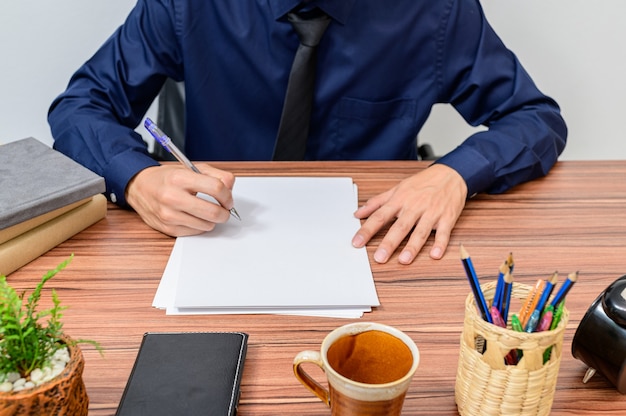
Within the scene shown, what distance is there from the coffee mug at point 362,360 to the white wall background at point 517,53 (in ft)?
4.91

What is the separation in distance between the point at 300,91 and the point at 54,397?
2.99 ft

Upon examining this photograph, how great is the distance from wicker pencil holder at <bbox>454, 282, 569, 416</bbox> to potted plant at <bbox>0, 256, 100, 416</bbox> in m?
0.37

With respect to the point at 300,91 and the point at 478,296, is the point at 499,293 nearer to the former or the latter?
the point at 478,296

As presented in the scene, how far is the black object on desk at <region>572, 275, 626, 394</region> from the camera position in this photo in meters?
0.68

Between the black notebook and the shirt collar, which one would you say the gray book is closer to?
the black notebook

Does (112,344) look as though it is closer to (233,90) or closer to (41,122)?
(233,90)

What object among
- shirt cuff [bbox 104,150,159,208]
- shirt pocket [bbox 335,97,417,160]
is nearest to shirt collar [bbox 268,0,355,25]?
shirt pocket [bbox 335,97,417,160]

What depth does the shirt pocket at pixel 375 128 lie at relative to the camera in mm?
1472

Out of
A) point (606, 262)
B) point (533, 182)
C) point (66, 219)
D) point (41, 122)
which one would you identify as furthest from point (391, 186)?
point (41, 122)

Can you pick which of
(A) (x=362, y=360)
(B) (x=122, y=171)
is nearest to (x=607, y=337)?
(A) (x=362, y=360)

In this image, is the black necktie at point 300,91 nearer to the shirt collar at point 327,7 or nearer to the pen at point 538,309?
the shirt collar at point 327,7

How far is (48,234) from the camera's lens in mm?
952

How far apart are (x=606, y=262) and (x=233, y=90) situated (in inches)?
34.2

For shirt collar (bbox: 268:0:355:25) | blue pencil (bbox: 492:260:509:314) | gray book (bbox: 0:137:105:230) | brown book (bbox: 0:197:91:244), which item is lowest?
brown book (bbox: 0:197:91:244)
